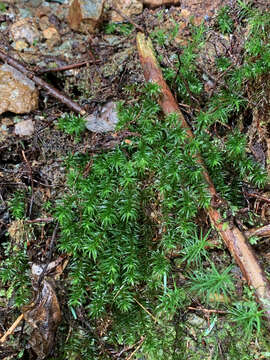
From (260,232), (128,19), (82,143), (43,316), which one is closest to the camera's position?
(43,316)

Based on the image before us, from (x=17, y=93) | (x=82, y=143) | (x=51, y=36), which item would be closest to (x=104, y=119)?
(x=82, y=143)

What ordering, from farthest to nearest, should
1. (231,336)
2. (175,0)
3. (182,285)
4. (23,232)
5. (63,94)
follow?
1. (175,0)
2. (63,94)
3. (23,232)
4. (182,285)
5. (231,336)

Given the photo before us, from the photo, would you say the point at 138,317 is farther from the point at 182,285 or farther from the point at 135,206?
the point at 135,206

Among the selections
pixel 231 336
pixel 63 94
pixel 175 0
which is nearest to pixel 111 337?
pixel 231 336

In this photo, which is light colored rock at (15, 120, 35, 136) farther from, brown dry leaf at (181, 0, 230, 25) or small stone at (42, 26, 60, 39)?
brown dry leaf at (181, 0, 230, 25)

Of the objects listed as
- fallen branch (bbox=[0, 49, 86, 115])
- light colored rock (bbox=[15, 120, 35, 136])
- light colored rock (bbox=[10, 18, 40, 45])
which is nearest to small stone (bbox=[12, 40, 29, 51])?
light colored rock (bbox=[10, 18, 40, 45])

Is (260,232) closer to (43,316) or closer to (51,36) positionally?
(43,316)
